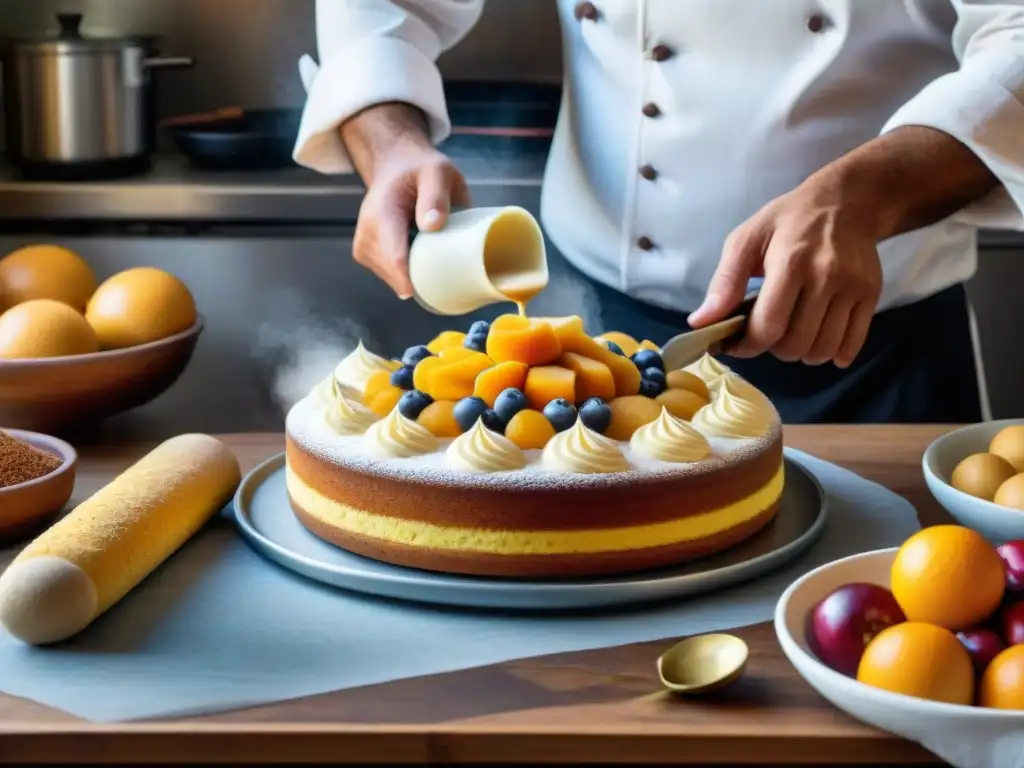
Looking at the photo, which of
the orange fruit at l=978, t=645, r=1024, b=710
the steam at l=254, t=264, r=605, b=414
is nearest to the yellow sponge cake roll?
the orange fruit at l=978, t=645, r=1024, b=710

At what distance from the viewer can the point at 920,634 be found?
0.97 m

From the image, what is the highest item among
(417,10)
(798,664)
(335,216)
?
(417,10)

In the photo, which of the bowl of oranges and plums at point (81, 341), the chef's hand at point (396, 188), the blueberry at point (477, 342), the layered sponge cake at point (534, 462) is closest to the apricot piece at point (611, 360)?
the layered sponge cake at point (534, 462)

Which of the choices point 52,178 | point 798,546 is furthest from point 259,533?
point 52,178

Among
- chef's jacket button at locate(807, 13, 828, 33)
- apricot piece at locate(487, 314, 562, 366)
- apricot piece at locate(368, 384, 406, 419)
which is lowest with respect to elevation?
apricot piece at locate(368, 384, 406, 419)

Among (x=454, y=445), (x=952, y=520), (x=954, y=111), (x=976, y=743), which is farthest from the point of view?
(x=954, y=111)

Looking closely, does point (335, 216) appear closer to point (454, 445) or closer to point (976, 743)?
point (454, 445)

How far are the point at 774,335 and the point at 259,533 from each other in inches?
22.8

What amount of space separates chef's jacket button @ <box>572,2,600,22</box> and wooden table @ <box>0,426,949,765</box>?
114cm

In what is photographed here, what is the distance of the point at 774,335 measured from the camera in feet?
4.80

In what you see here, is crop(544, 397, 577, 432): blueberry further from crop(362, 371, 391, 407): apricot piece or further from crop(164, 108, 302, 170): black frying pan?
crop(164, 108, 302, 170): black frying pan

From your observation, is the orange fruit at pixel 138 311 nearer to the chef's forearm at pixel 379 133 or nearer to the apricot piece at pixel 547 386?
the chef's forearm at pixel 379 133

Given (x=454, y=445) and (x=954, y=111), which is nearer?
(x=454, y=445)

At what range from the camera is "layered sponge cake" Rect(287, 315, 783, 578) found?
1.24 metres
